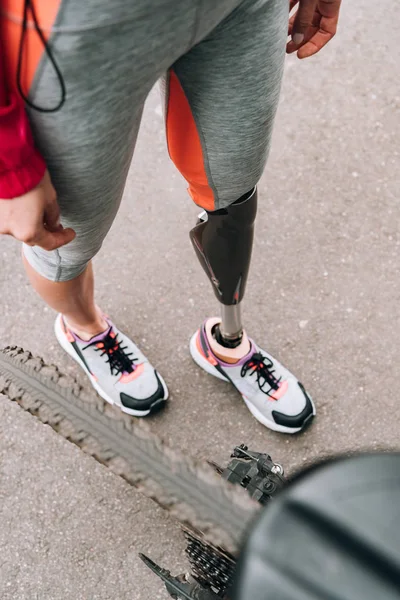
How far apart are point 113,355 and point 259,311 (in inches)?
15.7

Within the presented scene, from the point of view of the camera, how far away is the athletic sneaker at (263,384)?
4.59ft

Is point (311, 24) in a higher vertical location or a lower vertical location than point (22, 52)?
lower

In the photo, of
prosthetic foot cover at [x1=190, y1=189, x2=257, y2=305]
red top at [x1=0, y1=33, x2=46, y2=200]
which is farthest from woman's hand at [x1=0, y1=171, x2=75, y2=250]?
prosthetic foot cover at [x1=190, y1=189, x2=257, y2=305]

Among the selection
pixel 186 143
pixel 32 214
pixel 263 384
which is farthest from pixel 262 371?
pixel 32 214

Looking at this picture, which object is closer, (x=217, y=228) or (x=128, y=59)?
(x=128, y=59)

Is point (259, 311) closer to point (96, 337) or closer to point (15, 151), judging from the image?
point (96, 337)

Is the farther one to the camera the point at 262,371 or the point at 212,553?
the point at 262,371

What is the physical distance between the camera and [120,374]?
4.75 ft

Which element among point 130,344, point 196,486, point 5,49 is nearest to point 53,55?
point 5,49

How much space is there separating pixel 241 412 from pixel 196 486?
1.11 m

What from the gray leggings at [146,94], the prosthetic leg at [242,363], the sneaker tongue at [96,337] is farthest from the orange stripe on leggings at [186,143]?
the sneaker tongue at [96,337]

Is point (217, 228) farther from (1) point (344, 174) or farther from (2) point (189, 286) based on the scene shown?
(1) point (344, 174)

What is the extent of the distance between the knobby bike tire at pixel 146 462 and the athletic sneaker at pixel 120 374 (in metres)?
0.99

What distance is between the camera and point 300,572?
27 cm
